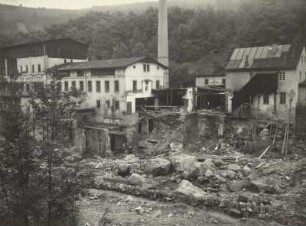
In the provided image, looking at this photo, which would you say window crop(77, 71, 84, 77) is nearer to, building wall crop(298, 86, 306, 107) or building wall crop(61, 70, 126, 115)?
building wall crop(61, 70, 126, 115)

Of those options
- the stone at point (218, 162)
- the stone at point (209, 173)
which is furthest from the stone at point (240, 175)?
the stone at point (218, 162)

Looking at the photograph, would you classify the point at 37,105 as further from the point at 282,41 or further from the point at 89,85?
the point at 282,41

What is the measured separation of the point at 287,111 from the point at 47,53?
3173 centimetres

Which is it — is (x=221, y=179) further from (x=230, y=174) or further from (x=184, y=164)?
(x=184, y=164)

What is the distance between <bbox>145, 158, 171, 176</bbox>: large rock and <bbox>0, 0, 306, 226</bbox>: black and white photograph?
0.25ft

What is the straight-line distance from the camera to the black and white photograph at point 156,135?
1335 centimetres

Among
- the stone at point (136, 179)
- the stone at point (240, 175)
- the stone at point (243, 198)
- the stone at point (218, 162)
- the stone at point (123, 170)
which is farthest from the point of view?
the stone at point (123, 170)

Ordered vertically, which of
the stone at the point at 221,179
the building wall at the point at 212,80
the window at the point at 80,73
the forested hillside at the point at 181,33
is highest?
the forested hillside at the point at 181,33

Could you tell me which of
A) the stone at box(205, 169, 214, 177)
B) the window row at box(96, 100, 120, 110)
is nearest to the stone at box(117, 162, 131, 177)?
the stone at box(205, 169, 214, 177)

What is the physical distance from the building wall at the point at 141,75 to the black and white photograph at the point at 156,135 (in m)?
0.13

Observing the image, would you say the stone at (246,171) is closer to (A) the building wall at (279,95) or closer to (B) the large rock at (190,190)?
(B) the large rock at (190,190)

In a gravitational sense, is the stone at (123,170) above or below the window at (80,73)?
below

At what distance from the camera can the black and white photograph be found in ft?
43.8

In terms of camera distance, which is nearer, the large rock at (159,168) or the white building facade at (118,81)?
the large rock at (159,168)
